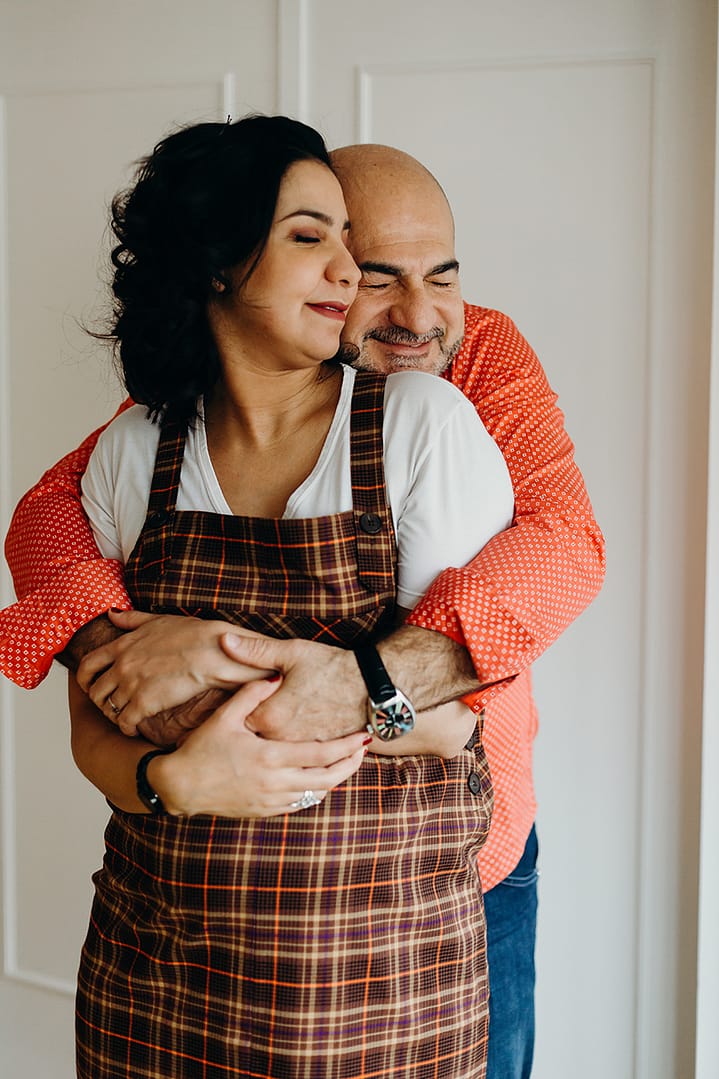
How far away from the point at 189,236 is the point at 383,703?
595 millimetres

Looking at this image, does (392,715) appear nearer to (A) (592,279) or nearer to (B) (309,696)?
(B) (309,696)

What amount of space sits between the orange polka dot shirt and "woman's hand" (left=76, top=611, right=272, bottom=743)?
6cm

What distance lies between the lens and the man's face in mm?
1488

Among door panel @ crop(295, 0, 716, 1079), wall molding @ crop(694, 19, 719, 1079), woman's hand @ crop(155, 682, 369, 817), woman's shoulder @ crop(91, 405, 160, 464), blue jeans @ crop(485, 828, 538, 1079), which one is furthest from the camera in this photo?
door panel @ crop(295, 0, 716, 1079)

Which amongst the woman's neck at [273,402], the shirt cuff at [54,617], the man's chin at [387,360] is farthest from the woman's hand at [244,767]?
the man's chin at [387,360]

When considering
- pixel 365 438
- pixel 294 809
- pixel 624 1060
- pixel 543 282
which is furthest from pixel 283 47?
pixel 624 1060

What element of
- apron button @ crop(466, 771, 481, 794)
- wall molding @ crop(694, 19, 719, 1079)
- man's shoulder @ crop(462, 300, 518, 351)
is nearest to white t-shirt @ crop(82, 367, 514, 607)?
apron button @ crop(466, 771, 481, 794)

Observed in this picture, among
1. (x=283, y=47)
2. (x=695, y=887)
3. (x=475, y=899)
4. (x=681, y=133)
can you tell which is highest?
(x=283, y=47)

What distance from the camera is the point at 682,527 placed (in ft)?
6.06

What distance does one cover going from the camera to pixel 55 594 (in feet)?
4.13

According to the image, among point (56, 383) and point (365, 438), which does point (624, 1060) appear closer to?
point (365, 438)

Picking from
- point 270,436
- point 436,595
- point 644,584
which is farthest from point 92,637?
point 644,584

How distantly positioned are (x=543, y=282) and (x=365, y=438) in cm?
85

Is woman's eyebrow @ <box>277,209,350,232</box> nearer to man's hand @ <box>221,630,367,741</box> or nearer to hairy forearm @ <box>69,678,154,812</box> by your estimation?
man's hand @ <box>221,630,367,741</box>
